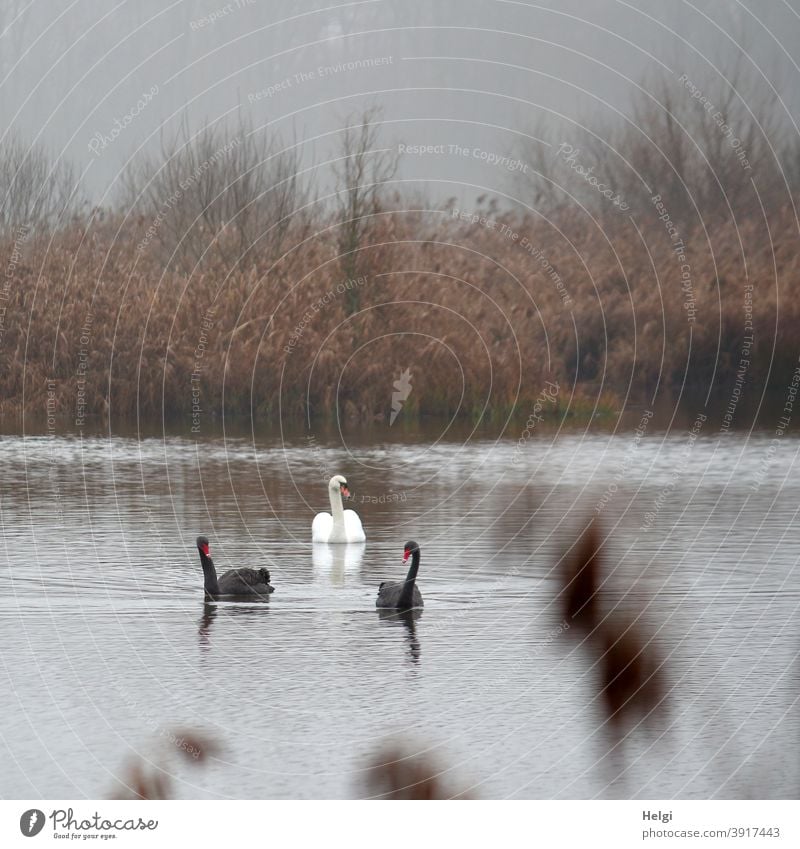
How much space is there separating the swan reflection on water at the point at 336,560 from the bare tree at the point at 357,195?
2525cm

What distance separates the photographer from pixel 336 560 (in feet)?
76.2

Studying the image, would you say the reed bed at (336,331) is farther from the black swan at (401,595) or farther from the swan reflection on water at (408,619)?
the swan reflection on water at (408,619)

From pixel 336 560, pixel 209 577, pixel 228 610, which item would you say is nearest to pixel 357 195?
pixel 336 560

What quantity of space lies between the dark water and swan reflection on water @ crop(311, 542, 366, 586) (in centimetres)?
8

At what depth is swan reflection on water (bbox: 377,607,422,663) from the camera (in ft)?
57.6

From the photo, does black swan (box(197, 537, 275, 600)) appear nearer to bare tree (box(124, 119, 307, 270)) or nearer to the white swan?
the white swan

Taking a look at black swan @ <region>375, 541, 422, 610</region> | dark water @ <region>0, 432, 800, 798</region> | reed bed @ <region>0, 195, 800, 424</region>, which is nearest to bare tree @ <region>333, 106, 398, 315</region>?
reed bed @ <region>0, 195, 800, 424</region>

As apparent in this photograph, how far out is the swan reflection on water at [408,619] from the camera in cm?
1756

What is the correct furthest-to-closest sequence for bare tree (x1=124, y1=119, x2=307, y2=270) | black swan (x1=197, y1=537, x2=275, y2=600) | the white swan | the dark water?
bare tree (x1=124, y1=119, x2=307, y2=270) → the white swan → black swan (x1=197, y1=537, x2=275, y2=600) → the dark water

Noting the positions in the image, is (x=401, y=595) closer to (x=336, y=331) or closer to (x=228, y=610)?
(x=228, y=610)

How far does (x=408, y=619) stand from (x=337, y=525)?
6011 mm

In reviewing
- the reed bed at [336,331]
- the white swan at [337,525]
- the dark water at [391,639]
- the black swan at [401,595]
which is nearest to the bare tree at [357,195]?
the reed bed at [336,331]

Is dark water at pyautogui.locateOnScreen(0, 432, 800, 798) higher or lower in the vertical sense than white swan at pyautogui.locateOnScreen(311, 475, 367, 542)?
lower

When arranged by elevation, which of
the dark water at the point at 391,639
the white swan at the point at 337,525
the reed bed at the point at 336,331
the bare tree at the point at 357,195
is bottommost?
the dark water at the point at 391,639
